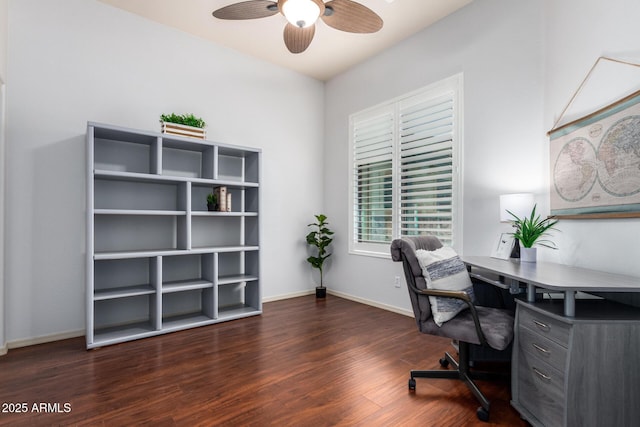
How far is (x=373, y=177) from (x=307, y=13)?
7.84 feet

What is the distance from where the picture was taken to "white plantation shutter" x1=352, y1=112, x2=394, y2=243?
4074 mm

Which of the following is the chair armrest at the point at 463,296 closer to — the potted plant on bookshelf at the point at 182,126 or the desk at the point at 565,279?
the desk at the point at 565,279

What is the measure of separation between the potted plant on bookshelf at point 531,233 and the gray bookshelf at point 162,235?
265 cm

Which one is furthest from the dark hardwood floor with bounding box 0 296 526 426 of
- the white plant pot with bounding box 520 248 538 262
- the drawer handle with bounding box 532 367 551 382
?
the white plant pot with bounding box 520 248 538 262

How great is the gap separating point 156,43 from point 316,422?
3980 mm

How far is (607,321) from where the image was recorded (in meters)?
1.48

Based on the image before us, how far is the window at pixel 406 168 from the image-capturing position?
338 cm

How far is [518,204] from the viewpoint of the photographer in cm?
253

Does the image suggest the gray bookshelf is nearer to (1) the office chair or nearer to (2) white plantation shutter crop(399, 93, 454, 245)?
(2) white plantation shutter crop(399, 93, 454, 245)

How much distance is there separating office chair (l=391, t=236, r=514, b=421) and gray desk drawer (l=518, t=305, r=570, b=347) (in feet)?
0.46

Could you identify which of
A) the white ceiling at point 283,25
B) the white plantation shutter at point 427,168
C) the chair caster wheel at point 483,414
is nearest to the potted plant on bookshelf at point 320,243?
the white plantation shutter at point 427,168

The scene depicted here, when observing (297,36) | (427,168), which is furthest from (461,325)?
(297,36)

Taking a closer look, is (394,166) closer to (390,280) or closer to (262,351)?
(390,280)

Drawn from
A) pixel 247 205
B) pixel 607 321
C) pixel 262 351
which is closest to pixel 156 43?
pixel 247 205
